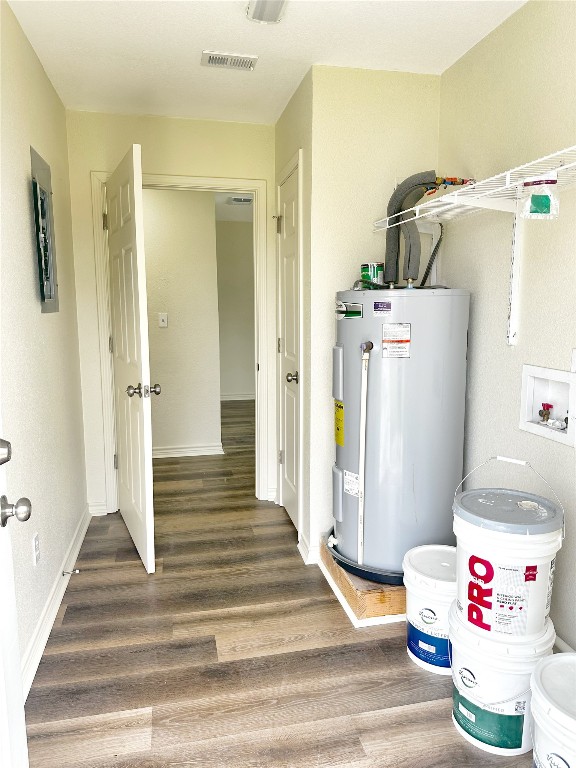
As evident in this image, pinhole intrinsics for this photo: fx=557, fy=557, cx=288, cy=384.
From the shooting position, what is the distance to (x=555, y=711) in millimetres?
1365

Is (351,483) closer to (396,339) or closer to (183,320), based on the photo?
(396,339)

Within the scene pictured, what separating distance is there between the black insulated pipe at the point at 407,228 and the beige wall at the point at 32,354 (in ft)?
5.03

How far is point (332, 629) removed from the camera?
2342 mm

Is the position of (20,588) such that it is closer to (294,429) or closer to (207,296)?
(294,429)

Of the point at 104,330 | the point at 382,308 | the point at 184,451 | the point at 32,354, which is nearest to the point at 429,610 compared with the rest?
the point at 382,308

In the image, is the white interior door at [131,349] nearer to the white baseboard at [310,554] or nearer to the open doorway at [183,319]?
the white baseboard at [310,554]

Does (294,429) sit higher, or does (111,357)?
(111,357)

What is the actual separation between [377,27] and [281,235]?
132cm

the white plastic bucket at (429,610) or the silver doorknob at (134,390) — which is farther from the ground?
the silver doorknob at (134,390)

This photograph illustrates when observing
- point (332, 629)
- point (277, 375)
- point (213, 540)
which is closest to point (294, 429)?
point (277, 375)

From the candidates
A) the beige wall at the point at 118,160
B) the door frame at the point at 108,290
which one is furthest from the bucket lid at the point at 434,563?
the beige wall at the point at 118,160

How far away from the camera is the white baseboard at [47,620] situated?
1.99 m

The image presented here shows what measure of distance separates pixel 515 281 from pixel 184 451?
3.50 meters

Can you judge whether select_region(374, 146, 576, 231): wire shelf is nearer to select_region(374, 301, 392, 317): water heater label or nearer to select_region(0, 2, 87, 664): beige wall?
select_region(374, 301, 392, 317): water heater label
